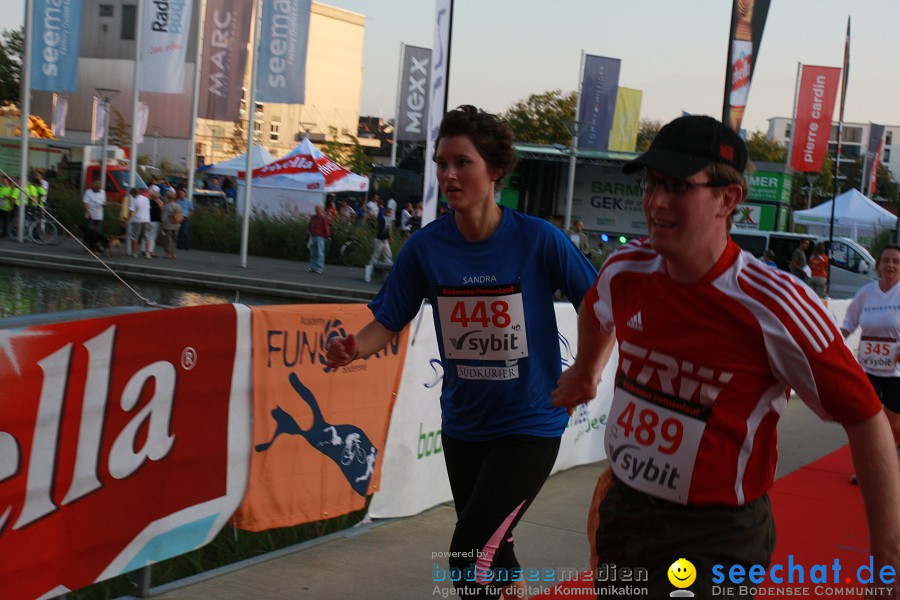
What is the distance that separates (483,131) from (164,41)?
25.1 m

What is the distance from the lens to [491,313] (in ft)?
12.9

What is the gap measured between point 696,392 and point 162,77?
26591mm

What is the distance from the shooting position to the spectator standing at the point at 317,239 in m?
27.0

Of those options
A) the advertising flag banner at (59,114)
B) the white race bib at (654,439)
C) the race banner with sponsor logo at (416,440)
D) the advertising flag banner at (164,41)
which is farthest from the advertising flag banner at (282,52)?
the advertising flag banner at (59,114)

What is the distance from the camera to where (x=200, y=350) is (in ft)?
15.6

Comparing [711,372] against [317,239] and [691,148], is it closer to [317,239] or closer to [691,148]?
[691,148]

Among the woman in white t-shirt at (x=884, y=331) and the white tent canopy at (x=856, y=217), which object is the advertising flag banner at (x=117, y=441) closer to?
the woman in white t-shirt at (x=884, y=331)

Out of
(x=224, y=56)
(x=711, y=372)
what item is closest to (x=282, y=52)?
(x=224, y=56)

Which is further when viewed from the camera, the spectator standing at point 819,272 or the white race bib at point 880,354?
the spectator standing at point 819,272

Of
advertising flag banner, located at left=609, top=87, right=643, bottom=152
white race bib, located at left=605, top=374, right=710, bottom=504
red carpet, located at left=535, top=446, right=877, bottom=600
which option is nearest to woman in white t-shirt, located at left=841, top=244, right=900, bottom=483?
red carpet, located at left=535, top=446, right=877, bottom=600

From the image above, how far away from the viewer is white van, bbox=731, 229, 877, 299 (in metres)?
33.7

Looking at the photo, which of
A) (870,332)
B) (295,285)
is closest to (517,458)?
(870,332)

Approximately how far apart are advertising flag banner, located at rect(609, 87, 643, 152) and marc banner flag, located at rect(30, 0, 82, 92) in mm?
16295

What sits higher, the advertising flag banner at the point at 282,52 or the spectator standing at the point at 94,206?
the advertising flag banner at the point at 282,52
